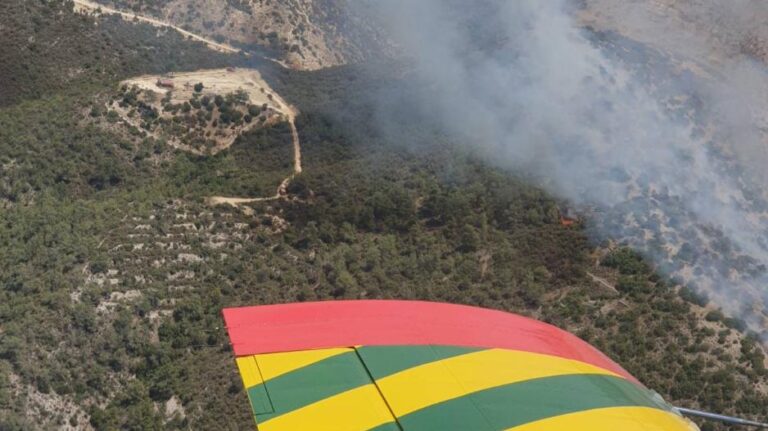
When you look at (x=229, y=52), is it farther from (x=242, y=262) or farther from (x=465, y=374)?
(x=465, y=374)

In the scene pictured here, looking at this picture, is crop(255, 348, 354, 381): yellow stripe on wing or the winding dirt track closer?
crop(255, 348, 354, 381): yellow stripe on wing

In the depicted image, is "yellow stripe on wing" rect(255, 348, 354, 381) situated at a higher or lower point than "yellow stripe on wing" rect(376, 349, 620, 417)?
lower

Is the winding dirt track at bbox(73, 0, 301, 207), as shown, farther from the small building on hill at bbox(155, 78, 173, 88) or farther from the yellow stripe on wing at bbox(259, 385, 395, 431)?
the yellow stripe on wing at bbox(259, 385, 395, 431)

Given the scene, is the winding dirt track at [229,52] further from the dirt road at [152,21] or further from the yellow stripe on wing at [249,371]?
the yellow stripe on wing at [249,371]

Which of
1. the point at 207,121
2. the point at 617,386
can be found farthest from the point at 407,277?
the point at 207,121

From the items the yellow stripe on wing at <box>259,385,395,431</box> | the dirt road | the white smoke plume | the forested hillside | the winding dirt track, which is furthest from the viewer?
the dirt road

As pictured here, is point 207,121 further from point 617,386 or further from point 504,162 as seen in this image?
point 617,386

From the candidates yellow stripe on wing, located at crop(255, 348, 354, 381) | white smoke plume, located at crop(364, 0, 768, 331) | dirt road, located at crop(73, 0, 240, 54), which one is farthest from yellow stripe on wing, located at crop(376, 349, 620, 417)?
dirt road, located at crop(73, 0, 240, 54)
